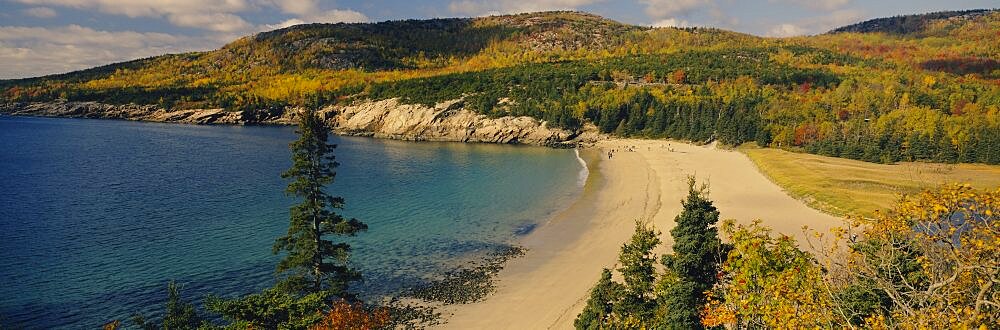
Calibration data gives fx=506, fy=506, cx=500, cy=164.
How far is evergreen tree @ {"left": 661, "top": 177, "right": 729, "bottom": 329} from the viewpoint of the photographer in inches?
836

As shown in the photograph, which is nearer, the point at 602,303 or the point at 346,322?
the point at 346,322

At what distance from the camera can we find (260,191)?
67.8 meters

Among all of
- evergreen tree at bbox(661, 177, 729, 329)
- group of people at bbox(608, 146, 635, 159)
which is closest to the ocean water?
group of people at bbox(608, 146, 635, 159)

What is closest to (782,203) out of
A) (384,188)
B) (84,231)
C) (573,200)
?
(573,200)

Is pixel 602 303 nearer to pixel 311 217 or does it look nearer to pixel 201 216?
pixel 311 217

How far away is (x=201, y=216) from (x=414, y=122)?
339 feet

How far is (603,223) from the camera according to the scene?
5294 centimetres

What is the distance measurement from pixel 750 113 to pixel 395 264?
374 feet

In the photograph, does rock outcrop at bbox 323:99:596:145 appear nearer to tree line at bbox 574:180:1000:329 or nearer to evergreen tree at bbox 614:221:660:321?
evergreen tree at bbox 614:221:660:321

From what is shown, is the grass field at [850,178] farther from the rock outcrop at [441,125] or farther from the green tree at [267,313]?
the rock outcrop at [441,125]

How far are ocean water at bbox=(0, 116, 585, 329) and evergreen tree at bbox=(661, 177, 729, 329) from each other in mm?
20585

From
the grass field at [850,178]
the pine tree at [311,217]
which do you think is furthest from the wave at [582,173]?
the pine tree at [311,217]

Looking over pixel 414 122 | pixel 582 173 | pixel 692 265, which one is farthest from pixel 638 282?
pixel 414 122

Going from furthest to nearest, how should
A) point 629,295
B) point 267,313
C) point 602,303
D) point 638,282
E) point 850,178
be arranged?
point 850,178 → point 602,303 → point 638,282 → point 629,295 → point 267,313
